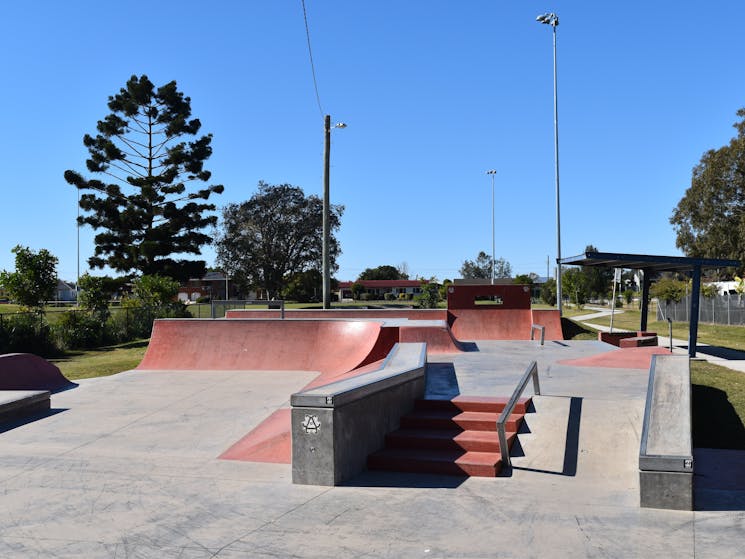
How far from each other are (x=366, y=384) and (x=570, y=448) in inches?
93.0

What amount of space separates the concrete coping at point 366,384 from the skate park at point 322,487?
10 centimetres

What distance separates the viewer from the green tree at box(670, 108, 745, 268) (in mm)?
46938

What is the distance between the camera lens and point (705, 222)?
4922cm

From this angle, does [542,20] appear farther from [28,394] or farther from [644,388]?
[28,394]

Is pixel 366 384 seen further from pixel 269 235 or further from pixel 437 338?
pixel 269 235

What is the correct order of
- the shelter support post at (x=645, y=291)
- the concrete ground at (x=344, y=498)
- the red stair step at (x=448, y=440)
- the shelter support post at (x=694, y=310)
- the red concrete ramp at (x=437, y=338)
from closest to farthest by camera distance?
the concrete ground at (x=344, y=498) → the red stair step at (x=448, y=440) → the red concrete ramp at (x=437, y=338) → the shelter support post at (x=694, y=310) → the shelter support post at (x=645, y=291)

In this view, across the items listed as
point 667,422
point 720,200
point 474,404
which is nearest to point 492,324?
point 474,404

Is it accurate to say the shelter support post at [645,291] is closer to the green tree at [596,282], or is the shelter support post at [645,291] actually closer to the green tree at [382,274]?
the green tree at [596,282]

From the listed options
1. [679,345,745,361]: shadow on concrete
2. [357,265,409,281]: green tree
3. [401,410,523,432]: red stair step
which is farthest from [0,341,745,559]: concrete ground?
[357,265,409,281]: green tree

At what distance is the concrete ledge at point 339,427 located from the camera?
19.7 ft

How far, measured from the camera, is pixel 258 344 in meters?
13.7

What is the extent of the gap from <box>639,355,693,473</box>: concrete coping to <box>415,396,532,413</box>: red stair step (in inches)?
62.0

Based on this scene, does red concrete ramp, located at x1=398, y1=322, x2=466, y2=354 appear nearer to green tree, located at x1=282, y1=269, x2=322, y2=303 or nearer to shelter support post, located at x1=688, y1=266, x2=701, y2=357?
shelter support post, located at x1=688, y1=266, x2=701, y2=357

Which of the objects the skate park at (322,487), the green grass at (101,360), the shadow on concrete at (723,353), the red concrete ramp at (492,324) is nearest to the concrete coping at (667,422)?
the skate park at (322,487)
